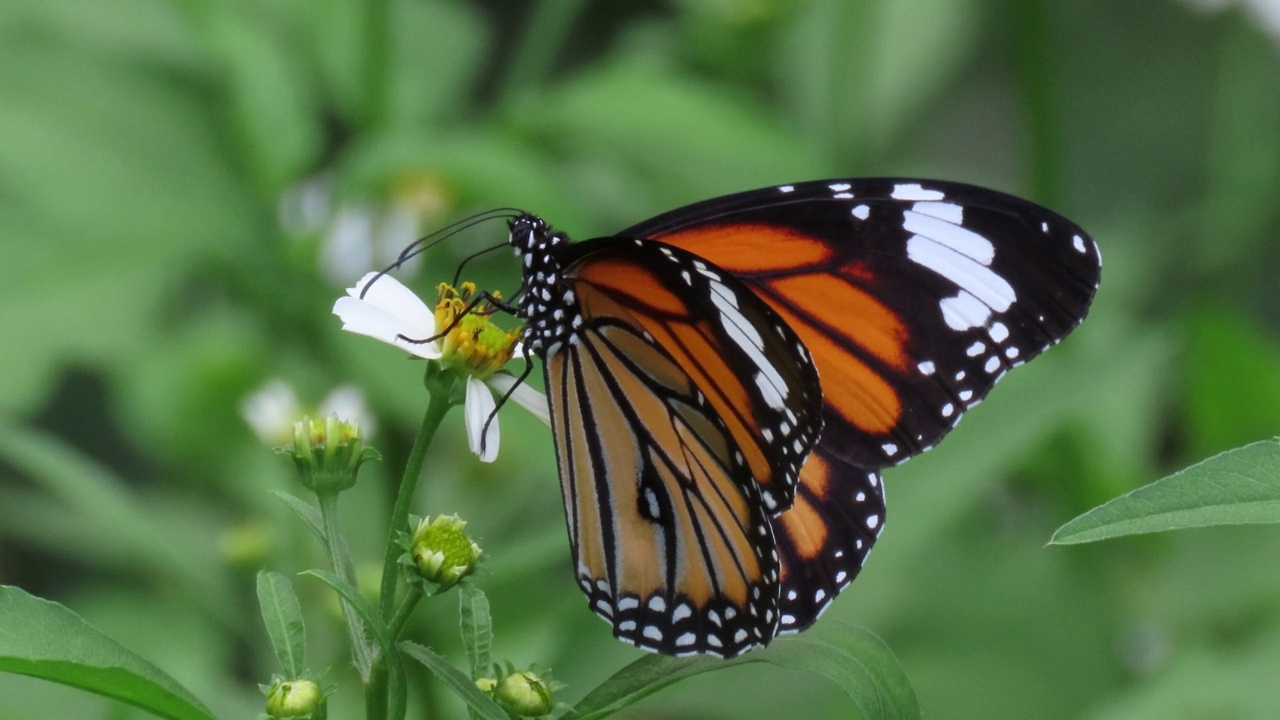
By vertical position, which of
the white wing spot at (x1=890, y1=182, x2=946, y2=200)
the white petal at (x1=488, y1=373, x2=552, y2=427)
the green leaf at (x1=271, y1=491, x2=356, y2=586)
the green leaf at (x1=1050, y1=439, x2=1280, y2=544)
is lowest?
the green leaf at (x1=1050, y1=439, x2=1280, y2=544)

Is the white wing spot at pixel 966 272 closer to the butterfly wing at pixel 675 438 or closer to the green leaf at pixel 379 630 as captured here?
the butterfly wing at pixel 675 438

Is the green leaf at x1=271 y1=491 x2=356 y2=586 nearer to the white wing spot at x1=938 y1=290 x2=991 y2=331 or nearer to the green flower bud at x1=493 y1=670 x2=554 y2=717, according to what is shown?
the green flower bud at x1=493 y1=670 x2=554 y2=717

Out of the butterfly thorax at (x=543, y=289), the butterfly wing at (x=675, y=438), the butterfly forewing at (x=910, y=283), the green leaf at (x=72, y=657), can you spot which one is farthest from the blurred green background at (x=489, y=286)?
the green leaf at (x=72, y=657)

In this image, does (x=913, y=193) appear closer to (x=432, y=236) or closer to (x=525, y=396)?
(x=525, y=396)

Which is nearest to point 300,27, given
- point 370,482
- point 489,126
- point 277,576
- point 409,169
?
point 489,126

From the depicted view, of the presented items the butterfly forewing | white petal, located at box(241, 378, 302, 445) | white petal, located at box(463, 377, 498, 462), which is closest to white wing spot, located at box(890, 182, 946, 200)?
the butterfly forewing

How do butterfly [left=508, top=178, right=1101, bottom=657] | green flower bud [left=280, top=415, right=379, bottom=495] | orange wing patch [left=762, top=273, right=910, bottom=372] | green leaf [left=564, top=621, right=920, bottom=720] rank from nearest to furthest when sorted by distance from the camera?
green leaf [left=564, top=621, right=920, bottom=720]
green flower bud [left=280, top=415, right=379, bottom=495]
butterfly [left=508, top=178, right=1101, bottom=657]
orange wing patch [left=762, top=273, right=910, bottom=372]
